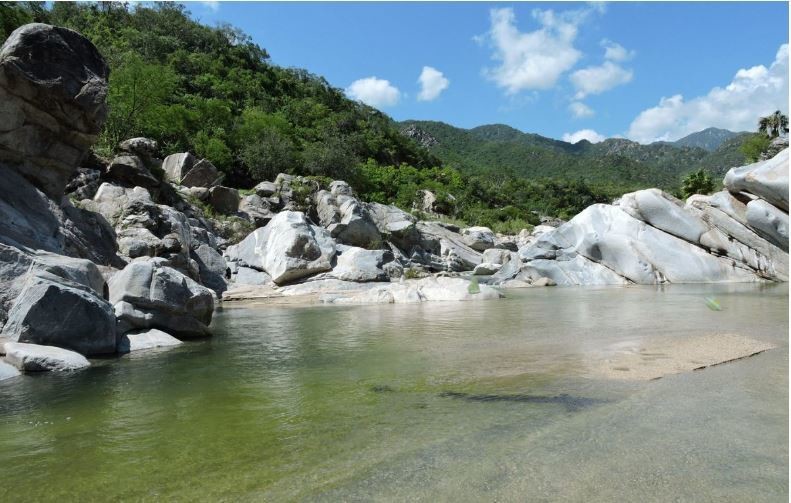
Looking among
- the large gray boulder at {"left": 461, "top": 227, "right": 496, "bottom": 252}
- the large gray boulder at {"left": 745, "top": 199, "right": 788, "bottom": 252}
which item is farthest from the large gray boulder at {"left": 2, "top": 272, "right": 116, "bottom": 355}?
the large gray boulder at {"left": 461, "top": 227, "right": 496, "bottom": 252}

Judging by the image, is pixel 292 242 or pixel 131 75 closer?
pixel 292 242

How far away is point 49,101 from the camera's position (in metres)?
13.9

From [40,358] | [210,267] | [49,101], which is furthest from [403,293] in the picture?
[40,358]

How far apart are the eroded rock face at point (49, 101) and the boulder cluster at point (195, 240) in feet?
0.11

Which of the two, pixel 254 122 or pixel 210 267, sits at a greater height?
pixel 254 122

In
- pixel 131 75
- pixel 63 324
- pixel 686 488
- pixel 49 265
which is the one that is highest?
pixel 131 75

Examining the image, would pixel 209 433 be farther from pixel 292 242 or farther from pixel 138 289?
pixel 292 242

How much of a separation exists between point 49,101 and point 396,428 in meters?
13.6

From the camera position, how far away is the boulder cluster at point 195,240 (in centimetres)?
955

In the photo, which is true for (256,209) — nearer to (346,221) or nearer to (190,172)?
(190,172)

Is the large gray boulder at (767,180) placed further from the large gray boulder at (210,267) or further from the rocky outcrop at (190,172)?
the rocky outcrop at (190,172)

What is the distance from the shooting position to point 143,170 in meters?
26.5

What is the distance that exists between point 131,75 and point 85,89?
27.1 meters

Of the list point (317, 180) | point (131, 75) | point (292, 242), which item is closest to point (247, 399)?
point (292, 242)
